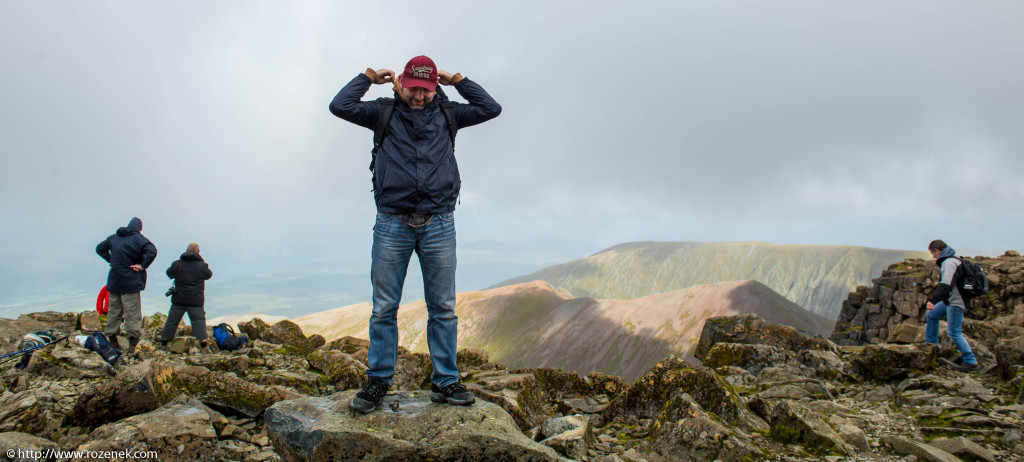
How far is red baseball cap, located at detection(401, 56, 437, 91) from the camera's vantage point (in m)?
5.96

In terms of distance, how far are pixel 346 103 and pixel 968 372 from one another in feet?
47.3

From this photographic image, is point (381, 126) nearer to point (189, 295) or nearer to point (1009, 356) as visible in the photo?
point (189, 295)

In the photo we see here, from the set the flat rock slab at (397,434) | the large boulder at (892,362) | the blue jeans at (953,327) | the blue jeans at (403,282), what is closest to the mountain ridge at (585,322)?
the blue jeans at (953,327)

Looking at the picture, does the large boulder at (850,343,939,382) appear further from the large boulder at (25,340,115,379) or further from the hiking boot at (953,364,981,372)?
the large boulder at (25,340,115,379)

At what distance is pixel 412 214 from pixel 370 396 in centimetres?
207

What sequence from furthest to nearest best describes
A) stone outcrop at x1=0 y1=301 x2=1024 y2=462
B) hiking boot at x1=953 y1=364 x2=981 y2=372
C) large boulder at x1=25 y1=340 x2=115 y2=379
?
hiking boot at x1=953 y1=364 x2=981 y2=372, large boulder at x1=25 y1=340 x2=115 y2=379, stone outcrop at x1=0 y1=301 x2=1024 y2=462

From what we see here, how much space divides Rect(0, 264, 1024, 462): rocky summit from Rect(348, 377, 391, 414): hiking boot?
0.10m

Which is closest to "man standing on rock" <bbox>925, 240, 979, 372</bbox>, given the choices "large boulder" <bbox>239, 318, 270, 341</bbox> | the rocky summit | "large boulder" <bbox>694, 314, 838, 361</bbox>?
the rocky summit

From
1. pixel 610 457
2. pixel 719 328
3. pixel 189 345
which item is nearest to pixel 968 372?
pixel 610 457

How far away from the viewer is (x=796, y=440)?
277 inches

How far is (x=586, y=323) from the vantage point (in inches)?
6112

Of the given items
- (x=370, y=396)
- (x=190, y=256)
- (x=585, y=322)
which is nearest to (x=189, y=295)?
(x=190, y=256)

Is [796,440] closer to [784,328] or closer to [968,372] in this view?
[968,372]

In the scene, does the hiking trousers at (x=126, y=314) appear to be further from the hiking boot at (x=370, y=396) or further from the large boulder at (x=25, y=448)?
the hiking boot at (x=370, y=396)
